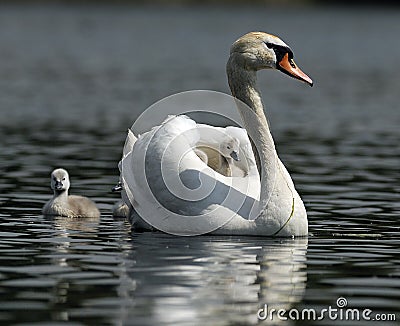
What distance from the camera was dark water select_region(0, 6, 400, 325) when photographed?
377 inches

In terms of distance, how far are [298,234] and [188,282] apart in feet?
8.19

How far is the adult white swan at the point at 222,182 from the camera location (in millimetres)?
12016

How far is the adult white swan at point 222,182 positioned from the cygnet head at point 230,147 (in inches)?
9.2

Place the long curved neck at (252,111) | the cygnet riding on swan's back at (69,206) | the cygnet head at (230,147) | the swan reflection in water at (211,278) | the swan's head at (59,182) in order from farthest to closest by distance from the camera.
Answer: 1. the swan's head at (59,182)
2. the cygnet riding on swan's back at (69,206)
3. the cygnet head at (230,147)
4. the long curved neck at (252,111)
5. the swan reflection in water at (211,278)

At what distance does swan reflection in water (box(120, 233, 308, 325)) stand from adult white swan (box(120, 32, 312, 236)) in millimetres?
179

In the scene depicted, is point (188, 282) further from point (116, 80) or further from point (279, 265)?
point (116, 80)

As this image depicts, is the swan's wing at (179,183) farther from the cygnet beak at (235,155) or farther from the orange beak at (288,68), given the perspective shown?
the orange beak at (288,68)

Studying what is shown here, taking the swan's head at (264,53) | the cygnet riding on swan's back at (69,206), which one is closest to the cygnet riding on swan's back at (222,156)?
the swan's head at (264,53)

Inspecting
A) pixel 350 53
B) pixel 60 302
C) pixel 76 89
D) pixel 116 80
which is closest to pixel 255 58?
pixel 60 302

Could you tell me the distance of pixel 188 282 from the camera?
10.1 meters

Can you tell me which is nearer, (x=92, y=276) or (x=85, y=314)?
(x=85, y=314)

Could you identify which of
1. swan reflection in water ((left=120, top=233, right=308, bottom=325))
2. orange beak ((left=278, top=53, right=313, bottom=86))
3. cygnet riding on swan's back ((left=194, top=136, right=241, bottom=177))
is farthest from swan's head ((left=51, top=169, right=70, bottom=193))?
orange beak ((left=278, top=53, right=313, bottom=86))

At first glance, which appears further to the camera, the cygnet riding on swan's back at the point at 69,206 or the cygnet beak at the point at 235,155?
the cygnet riding on swan's back at the point at 69,206

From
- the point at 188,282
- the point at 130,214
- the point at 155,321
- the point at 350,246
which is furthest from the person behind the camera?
the point at 130,214
